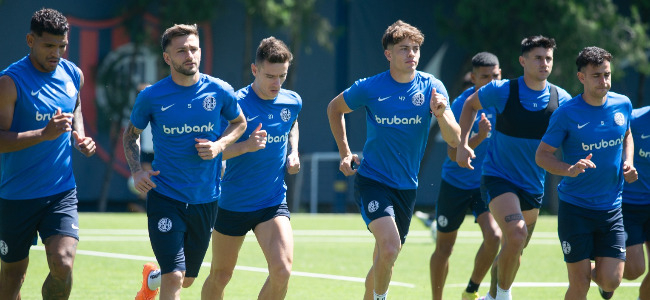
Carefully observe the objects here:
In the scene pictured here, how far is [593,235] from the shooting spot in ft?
26.3

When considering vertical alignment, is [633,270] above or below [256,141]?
below

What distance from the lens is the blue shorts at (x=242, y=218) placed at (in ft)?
25.5

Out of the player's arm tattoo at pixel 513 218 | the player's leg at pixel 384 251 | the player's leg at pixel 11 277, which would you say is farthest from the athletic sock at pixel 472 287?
the player's leg at pixel 11 277

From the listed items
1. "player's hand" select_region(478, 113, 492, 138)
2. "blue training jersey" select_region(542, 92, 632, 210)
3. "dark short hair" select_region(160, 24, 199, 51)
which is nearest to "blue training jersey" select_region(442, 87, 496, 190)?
"player's hand" select_region(478, 113, 492, 138)

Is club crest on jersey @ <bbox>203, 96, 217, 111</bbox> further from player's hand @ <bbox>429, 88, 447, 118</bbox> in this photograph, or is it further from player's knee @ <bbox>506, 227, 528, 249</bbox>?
player's knee @ <bbox>506, 227, 528, 249</bbox>

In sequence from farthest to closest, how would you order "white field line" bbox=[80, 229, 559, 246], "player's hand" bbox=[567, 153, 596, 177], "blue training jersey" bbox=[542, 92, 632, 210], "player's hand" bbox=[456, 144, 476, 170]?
1. "white field line" bbox=[80, 229, 559, 246]
2. "player's hand" bbox=[456, 144, 476, 170]
3. "blue training jersey" bbox=[542, 92, 632, 210]
4. "player's hand" bbox=[567, 153, 596, 177]

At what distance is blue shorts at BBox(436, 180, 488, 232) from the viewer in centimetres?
994

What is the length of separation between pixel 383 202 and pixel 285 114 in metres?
1.22

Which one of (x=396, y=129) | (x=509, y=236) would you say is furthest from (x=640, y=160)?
(x=396, y=129)

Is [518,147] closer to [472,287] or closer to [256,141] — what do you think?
[472,287]

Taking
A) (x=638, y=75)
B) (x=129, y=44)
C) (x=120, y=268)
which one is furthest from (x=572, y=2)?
(x=120, y=268)

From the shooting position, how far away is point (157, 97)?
721 centimetres

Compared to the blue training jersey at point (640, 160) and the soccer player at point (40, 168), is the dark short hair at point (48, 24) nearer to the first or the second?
the soccer player at point (40, 168)

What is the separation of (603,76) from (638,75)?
19.4 metres
